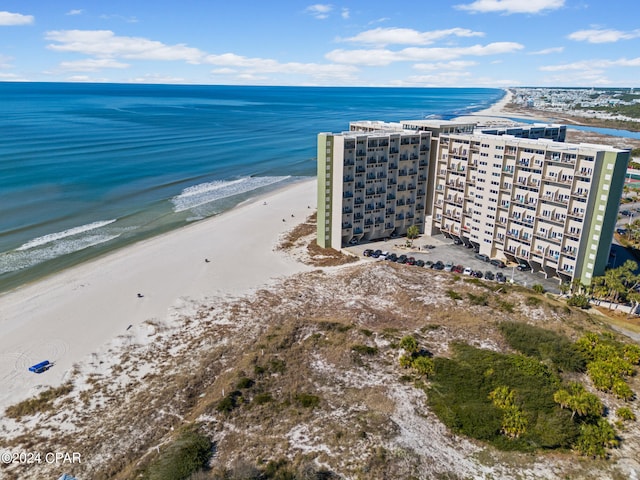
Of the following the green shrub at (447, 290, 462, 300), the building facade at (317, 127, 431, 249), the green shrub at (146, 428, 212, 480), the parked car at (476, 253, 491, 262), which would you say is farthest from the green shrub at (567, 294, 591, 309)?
the green shrub at (146, 428, 212, 480)

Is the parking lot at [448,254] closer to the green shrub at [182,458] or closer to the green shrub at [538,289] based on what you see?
the green shrub at [538,289]

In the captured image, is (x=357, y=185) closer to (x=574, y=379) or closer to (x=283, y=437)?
(x=574, y=379)

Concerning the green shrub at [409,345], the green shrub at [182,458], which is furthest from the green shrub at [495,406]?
the green shrub at [182,458]

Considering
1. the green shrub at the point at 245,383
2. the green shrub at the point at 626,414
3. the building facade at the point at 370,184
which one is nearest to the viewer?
the green shrub at the point at 626,414

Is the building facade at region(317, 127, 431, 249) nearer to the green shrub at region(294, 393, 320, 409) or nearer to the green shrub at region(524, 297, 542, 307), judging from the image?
the green shrub at region(524, 297, 542, 307)

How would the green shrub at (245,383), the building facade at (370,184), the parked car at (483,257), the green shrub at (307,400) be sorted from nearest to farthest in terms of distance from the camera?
the green shrub at (307,400) < the green shrub at (245,383) < the parked car at (483,257) < the building facade at (370,184)

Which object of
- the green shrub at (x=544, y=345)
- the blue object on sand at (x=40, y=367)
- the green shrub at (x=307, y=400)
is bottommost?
the blue object on sand at (x=40, y=367)
